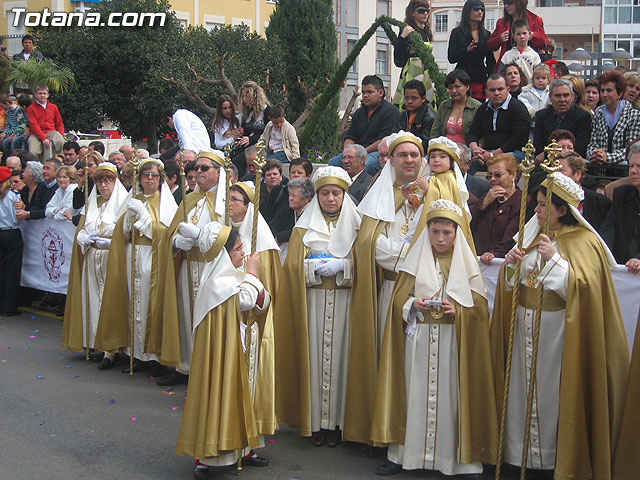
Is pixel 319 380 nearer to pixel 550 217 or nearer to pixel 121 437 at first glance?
pixel 121 437

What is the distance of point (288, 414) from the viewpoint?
6488mm

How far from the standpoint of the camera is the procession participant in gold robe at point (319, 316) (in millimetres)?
6340

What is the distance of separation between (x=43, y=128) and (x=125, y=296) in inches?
327

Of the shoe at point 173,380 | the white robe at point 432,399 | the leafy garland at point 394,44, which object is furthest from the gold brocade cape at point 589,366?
the leafy garland at point 394,44

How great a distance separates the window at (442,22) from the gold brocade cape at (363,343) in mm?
51808

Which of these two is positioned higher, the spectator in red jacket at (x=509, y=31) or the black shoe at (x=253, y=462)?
the spectator in red jacket at (x=509, y=31)

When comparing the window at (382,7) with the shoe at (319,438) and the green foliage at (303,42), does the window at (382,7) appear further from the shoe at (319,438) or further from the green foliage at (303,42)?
the shoe at (319,438)

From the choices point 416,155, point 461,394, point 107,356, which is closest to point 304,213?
point 416,155

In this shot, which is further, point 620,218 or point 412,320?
point 620,218

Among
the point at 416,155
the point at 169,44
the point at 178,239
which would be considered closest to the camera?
the point at 416,155

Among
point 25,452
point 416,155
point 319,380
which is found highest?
point 416,155

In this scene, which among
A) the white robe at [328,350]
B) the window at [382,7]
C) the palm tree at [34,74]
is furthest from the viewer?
the window at [382,7]

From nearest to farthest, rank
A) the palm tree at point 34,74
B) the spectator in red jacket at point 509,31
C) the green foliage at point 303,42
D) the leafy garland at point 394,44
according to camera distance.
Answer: the leafy garland at point 394,44 → the spectator in red jacket at point 509,31 → the palm tree at point 34,74 → the green foliage at point 303,42

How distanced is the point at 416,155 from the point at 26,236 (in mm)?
7277
